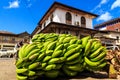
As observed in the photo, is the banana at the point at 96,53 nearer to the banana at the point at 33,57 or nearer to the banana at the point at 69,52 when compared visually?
the banana at the point at 69,52

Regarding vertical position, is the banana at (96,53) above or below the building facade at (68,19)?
below

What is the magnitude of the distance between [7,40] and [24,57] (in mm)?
43553

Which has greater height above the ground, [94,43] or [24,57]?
[94,43]

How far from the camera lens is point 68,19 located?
25.9 meters

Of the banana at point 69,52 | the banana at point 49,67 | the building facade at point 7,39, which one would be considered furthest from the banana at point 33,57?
the building facade at point 7,39

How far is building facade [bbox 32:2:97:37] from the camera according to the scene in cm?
2169

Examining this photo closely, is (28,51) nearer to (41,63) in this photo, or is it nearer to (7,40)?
(41,63)

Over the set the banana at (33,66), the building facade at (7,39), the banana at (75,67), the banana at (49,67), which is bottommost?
the banana at (75,67)

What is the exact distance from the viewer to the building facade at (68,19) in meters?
21.7

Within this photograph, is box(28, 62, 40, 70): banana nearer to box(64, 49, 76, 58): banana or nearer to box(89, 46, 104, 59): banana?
box(64, 49, 76, 58): banana

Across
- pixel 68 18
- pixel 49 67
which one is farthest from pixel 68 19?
pixel 49 67

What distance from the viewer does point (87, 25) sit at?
2817 centimetres

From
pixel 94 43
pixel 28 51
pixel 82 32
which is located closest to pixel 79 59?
pixel 94 43

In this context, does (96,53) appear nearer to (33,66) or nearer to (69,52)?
(69,52)
